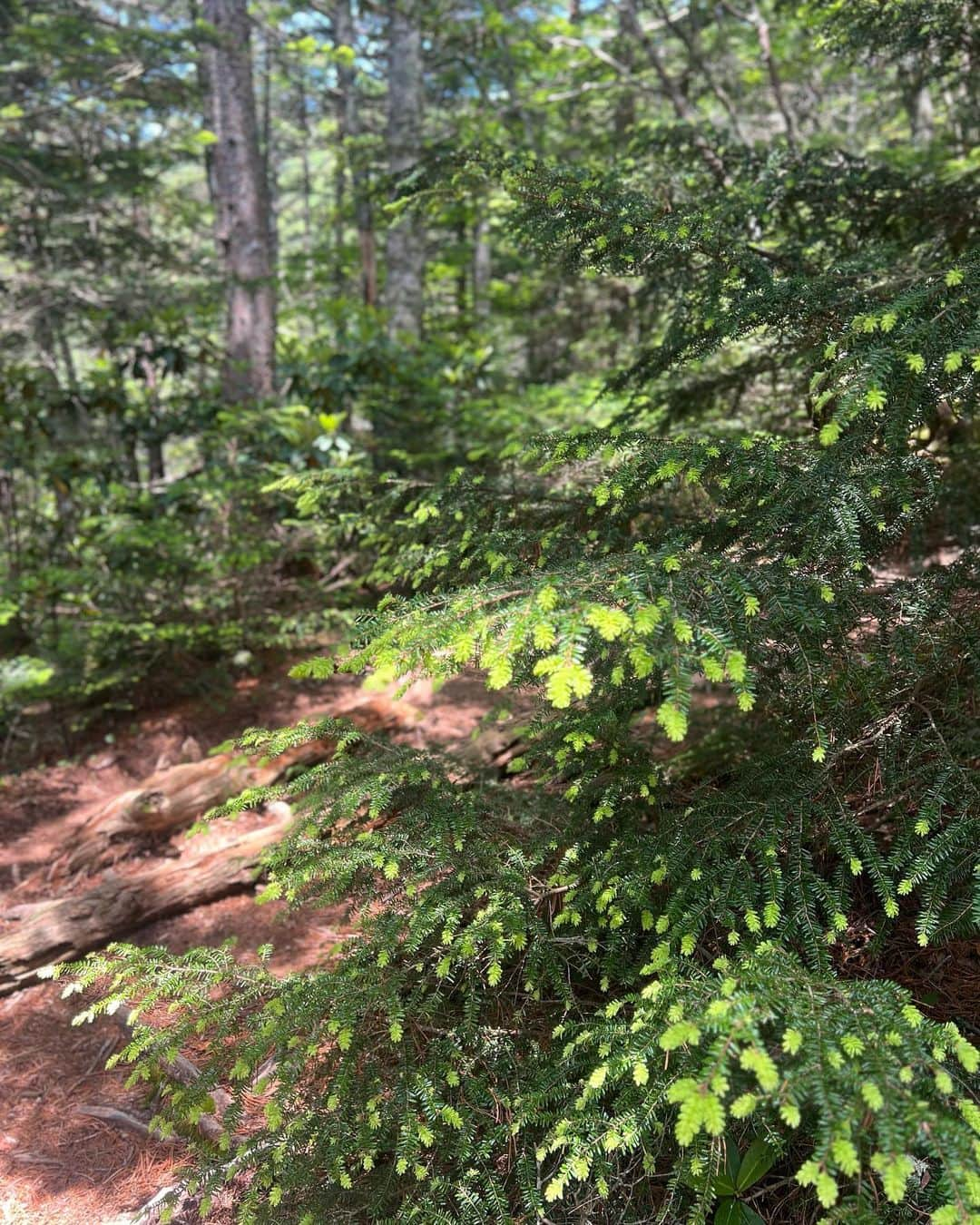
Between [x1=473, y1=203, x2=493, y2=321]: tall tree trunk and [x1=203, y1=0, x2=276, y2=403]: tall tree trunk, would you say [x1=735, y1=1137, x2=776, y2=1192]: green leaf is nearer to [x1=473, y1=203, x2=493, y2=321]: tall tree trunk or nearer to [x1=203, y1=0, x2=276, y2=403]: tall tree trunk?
[x1=203, y1=0, x2=276, y2=403]: tall tree trunk

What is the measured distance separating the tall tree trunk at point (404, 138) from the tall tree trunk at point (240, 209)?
151cm

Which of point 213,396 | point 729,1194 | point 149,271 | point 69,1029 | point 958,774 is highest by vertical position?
point 149,271

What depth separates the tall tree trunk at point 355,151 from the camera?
10.0 meters

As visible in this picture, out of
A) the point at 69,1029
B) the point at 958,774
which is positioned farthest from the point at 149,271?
the point at 958,774

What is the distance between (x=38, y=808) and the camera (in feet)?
19.0

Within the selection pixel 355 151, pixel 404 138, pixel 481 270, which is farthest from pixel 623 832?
pixel 481 270

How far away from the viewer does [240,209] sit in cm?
784

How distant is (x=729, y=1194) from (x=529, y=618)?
5.80 feet

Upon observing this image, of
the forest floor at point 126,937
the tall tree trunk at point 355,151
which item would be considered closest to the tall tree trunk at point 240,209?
the tall tree trunk at point 355,151

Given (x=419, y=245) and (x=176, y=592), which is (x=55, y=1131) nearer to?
(x=176, y=592)

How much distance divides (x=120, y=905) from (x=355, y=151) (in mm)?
10117

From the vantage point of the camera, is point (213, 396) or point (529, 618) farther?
point (213, 396)

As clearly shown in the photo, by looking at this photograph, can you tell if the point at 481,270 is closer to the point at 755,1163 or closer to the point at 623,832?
the point at 623,832

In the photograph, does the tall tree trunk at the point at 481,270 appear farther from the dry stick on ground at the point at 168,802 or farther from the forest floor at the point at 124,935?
the dry stick on ground at the point at 168,802
